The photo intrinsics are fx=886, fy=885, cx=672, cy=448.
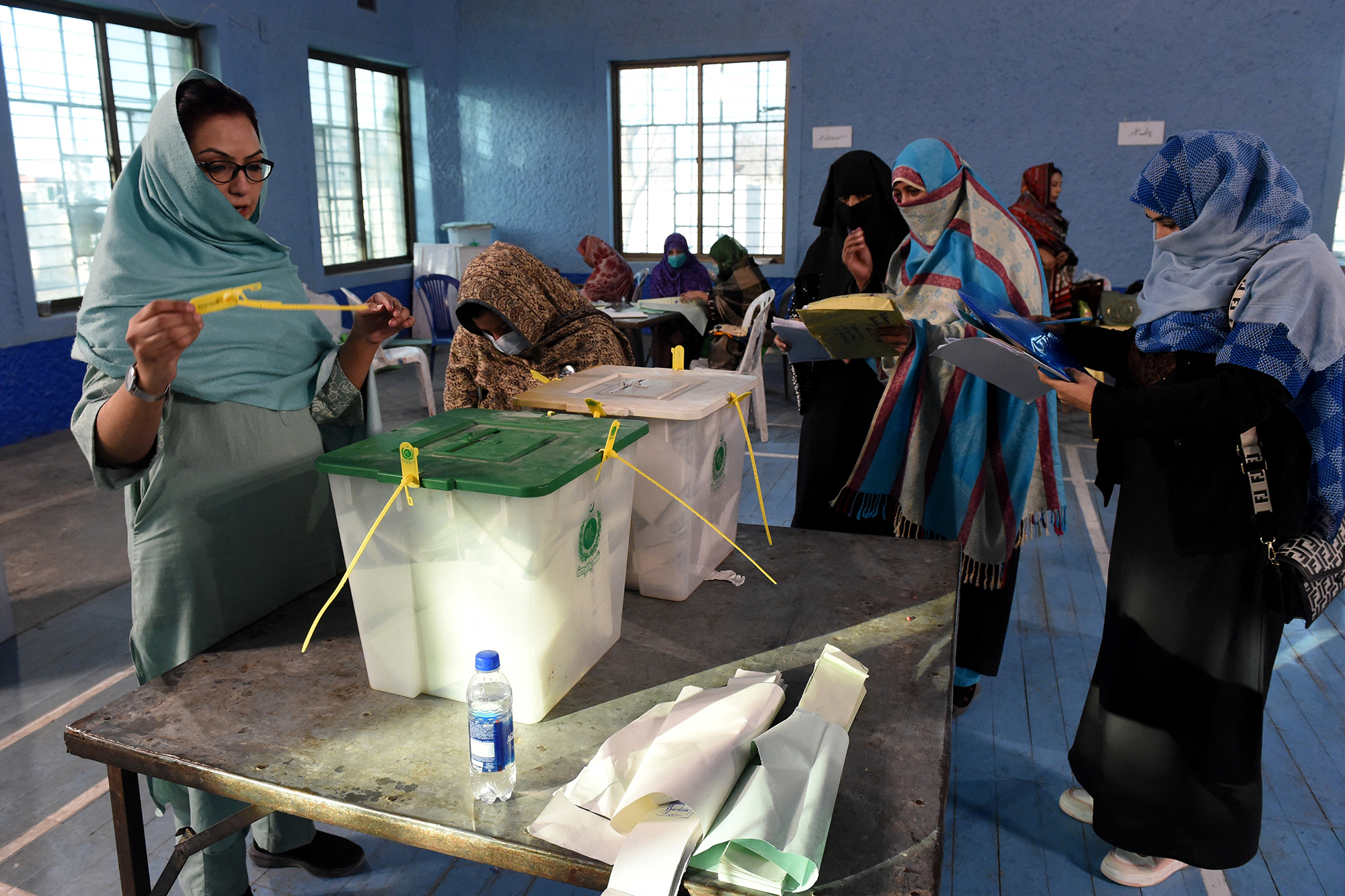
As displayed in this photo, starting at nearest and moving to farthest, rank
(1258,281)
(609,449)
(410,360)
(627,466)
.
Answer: (609,449)
(627,466)
(1258,281)
(410,360)

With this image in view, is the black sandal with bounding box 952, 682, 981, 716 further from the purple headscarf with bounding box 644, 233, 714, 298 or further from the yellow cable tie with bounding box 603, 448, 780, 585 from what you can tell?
the purple headscarf with bounding box 644, 233, 714, 298

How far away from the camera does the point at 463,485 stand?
1.04 meters

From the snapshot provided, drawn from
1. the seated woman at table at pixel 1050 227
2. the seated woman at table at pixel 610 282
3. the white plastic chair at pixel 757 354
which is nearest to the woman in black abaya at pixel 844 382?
the white plastic chair at pixel 757 354

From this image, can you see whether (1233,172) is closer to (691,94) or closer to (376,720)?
(376,720)

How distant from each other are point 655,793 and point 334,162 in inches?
309

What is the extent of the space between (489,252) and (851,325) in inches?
36.4

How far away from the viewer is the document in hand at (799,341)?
2.11 meters

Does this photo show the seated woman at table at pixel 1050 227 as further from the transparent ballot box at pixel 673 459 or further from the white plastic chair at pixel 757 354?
the transparent ballot box at pixel 673 459

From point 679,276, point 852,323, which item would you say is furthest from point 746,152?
point 852,323

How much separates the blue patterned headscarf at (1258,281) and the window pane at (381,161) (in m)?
7.70

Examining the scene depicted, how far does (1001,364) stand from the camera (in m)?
1.53

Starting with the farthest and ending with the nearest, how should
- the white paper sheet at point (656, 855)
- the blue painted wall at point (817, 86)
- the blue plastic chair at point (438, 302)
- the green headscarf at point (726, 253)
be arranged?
the blue plastic chair at point (438, 302) → the blue painted wall at point (817, 86) → the green headscarf at point (726, 253) → the white paper sheet at point (656, 855)

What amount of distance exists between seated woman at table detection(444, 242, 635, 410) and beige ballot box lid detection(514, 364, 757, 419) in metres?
0.37

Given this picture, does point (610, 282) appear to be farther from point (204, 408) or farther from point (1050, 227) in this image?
point (204, 408)
